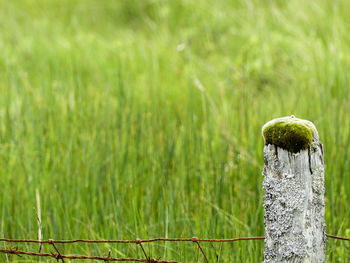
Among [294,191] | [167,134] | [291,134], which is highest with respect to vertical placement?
[167,134]

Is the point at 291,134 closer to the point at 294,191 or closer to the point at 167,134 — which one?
the point at 294,191

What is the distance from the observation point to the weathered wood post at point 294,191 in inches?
67.9

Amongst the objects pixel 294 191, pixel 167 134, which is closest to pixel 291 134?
pixel 294 191

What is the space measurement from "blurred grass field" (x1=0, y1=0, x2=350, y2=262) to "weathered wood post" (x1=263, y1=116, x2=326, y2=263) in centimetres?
67

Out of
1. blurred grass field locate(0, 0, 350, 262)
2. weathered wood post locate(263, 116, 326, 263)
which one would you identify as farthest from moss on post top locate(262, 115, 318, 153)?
blurred grass field locate(0, 0, 350, 262)

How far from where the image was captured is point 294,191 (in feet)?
5.67

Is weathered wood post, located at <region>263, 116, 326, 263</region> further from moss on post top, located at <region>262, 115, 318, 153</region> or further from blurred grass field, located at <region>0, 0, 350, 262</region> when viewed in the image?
blurred grass field, located at <region>0, 0, 350, 262</region>

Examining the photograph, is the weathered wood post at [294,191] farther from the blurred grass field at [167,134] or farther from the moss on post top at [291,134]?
the blurred grass field at [167,134]

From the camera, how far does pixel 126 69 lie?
5582 mm

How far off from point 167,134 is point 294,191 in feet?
6.76

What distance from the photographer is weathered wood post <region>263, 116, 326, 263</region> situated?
172 cm

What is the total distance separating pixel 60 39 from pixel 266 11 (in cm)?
273

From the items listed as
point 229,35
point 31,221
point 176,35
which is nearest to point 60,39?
point 176,35

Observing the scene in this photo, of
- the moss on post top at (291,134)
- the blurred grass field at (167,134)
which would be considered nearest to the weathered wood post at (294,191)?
the moss on post top at (291,134)
